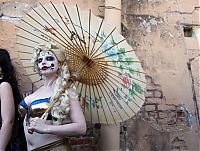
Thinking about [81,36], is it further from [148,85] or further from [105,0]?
[148,85]

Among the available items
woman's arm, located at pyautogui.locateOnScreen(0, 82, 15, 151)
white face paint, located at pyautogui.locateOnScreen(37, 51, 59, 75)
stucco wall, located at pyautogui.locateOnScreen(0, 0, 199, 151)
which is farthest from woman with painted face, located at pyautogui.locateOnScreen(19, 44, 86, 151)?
stucco wall, located at pyautogui.locateOnScreen(0, 0, 199, 151)

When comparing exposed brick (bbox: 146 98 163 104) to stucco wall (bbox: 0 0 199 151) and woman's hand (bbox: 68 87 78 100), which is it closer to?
stucco wall (bbox: 0 0 199 151)

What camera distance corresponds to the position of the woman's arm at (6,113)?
9.43 ft

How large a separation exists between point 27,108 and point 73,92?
31 centimetres

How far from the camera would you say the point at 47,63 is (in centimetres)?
268

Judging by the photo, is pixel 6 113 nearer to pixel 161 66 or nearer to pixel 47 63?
pixel 47 63

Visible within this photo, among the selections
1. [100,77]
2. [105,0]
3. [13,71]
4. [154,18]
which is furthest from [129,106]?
[154,18]

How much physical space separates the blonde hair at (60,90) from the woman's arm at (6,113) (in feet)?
1.21

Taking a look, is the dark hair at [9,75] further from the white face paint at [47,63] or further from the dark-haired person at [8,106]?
the white face paint at [47,63]

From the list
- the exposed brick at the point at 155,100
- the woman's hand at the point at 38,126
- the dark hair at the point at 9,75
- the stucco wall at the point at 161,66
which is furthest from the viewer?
the exposed brick at the point at 155,100

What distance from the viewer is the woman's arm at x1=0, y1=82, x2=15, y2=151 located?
2873 millimetres

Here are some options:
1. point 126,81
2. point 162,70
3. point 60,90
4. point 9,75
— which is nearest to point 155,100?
point 162,70

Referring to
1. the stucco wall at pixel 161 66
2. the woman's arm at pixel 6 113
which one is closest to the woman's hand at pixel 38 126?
the woman's arm at pixel 6 113

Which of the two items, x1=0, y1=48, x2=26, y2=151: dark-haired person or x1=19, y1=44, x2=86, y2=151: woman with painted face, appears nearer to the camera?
x1=19, y1=44, x2=86, y2=151: woman with painted face
